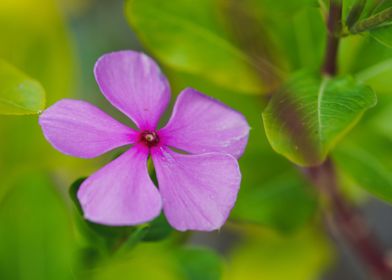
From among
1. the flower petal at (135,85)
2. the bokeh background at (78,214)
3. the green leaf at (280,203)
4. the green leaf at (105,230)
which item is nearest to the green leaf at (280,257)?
the bokeh background at (78,214)

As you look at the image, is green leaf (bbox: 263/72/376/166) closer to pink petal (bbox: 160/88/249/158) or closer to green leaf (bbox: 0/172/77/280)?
pink petal (bbox: 160/88/249/158)

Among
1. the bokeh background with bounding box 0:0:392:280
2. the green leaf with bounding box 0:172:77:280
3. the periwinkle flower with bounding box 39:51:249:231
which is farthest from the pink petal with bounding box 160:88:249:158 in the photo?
the green leaf with bounding box 0:172:77:280

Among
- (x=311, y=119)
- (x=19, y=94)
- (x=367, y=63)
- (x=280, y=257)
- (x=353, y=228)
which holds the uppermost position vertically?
(x=19, y=94)

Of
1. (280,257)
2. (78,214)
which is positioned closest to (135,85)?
(78,214)

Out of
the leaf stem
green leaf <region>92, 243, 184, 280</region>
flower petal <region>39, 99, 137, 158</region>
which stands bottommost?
green leaf <region>92, 243, 184, 280</region>

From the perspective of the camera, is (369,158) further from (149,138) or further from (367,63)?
(149,138)
